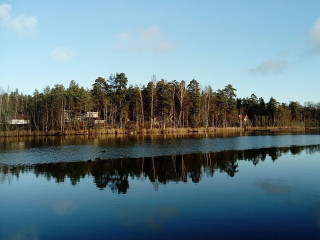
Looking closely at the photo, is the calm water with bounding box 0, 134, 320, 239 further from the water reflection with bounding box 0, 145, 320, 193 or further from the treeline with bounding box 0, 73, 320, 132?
the treeline with bounding box 0, 73, 320, 132

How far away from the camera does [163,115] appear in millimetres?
87500

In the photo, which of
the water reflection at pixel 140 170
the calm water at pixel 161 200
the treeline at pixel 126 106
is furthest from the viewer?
the treeline at pixel 126 106

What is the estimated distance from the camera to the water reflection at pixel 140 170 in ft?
64.6

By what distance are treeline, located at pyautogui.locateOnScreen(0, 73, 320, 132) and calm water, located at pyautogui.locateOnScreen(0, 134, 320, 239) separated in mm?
54701

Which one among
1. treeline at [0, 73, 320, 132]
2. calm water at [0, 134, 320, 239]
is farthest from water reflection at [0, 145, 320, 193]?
treeline at [0, 73, 320, 132]

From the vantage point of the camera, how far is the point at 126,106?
91.0 m

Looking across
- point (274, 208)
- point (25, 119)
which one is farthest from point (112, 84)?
point (274, 208)

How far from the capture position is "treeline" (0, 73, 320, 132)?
7994cm

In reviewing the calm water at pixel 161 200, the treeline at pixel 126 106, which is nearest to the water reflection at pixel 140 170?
the calm water at pixel 161 200

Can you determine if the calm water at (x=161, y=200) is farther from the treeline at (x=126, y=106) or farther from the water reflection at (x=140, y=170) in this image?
the treeline at (x=126, y=106)

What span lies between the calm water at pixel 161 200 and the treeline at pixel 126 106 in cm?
5470

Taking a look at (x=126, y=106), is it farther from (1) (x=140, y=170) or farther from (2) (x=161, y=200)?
(2) (x=161, y=200)

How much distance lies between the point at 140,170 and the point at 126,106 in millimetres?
68245

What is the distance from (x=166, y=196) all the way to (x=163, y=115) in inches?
2817
